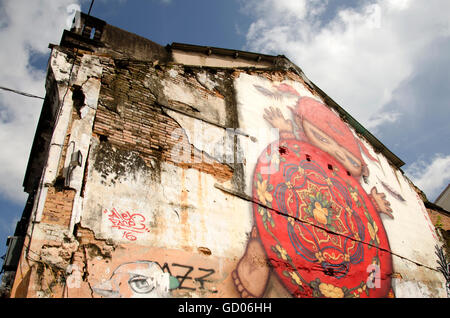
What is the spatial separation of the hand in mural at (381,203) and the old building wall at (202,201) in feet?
0.11

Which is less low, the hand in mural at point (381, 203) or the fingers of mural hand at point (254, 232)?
the hand in mural at point (381, 203)

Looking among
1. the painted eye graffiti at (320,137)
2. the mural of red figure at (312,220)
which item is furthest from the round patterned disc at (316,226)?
the painted eye graffiti at (320,137)

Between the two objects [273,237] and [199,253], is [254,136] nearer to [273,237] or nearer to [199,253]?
[273,237]

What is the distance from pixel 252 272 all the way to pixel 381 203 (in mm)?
4343

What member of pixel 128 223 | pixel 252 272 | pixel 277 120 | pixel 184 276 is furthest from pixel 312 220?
pixel 128 223

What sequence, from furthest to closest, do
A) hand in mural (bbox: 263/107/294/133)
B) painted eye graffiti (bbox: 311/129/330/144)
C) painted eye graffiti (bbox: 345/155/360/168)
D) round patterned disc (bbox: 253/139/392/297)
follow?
1. painted eye graffiti (bbox: 345/155/360/168)
2. painted eye graffiti (bbox: 311/129/330/144)
3. hand in mural (bbox: 263/107/294/133)
4. round patterned disc (bbox: 253/139/392/297)

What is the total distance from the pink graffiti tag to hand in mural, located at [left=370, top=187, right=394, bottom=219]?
5.37 metres

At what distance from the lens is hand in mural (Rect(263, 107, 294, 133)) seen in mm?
7104

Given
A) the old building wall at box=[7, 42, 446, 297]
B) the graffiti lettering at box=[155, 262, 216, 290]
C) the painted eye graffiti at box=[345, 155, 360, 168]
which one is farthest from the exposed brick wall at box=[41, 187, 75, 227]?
the painted eye graffiti at box=[345, 155, 360, 168]

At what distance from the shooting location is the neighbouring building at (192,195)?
403 centimetres

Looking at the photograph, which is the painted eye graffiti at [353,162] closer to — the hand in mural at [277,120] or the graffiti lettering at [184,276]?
the hand in mural at [277,120]

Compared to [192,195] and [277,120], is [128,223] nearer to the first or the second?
[192,195]

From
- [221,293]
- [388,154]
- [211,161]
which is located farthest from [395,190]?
[221,293]

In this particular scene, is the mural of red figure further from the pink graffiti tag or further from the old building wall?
the pink graffiti tag
